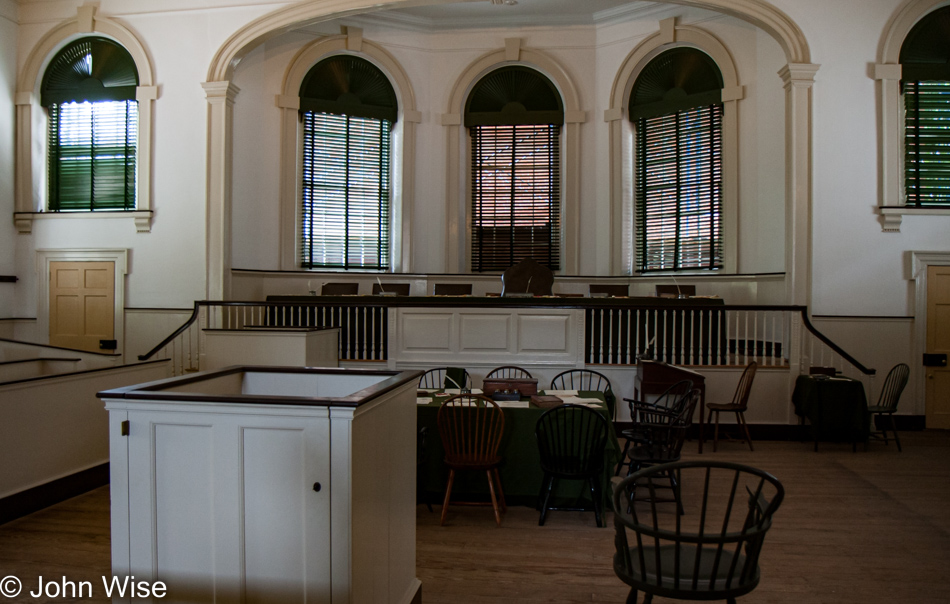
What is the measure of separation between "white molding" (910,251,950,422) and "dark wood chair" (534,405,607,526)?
5605 mm

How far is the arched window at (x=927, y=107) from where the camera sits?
7.86 metres

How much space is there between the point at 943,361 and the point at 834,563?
5.51 metres

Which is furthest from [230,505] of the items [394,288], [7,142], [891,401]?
[7,142]

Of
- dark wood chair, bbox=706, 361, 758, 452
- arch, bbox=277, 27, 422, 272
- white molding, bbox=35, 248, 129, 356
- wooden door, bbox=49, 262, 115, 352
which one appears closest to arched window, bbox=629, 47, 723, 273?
dark wood chair, bbox=706, 361, 758, 452

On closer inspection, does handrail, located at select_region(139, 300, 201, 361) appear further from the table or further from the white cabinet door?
the table

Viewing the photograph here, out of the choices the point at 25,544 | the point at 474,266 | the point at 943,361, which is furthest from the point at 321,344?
the point at 943,361

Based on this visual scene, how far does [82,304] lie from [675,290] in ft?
28.8

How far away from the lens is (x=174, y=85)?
29.3 feet

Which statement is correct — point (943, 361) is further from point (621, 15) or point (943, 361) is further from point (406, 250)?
point (406, 250)

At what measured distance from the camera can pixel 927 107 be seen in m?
7.93

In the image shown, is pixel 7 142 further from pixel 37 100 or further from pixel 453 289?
pixel 453 289

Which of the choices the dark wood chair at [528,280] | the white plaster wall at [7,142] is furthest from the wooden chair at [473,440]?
the white plaster wall at [7,142]

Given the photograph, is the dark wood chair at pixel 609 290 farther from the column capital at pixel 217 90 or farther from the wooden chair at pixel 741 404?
the column capital at pixel 217 90

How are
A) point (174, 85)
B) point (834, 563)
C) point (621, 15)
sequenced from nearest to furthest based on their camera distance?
point (834, 563) → point (174, 85) → point (621, 15)
